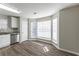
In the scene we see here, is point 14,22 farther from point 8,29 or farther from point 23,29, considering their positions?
point 23,29

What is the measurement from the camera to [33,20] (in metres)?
7.15

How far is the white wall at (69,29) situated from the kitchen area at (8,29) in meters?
2.95

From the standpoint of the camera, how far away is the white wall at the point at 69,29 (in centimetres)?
336

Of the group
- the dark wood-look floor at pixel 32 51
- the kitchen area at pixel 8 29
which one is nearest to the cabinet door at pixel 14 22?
the kitchen area at pixel 8 29

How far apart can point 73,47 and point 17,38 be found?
3614 mm

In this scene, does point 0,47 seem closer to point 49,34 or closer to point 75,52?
point 49,34

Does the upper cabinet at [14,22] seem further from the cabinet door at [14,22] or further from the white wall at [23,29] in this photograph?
the white wall at [23,29]

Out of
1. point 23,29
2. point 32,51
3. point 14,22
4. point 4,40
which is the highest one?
point 14,22

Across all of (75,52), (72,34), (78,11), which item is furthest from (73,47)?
(78,11)

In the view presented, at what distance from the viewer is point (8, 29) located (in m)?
5.45

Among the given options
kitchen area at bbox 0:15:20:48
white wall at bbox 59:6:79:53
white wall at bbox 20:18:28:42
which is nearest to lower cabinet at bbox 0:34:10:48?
kitchen area at bbox 0:15:20:48

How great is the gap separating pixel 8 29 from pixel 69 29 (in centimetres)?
379

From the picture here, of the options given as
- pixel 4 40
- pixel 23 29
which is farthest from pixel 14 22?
pixel 4 40

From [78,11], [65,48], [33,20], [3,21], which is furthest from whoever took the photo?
[33,20]
